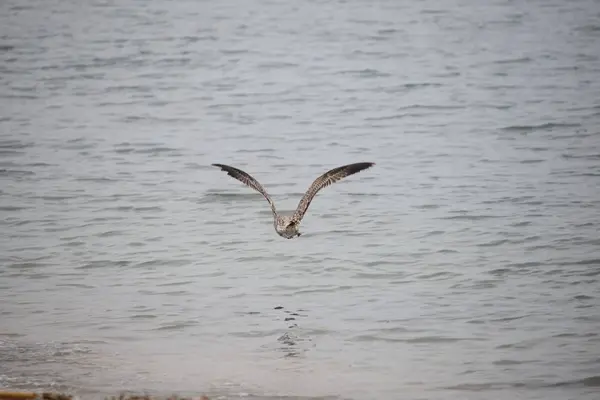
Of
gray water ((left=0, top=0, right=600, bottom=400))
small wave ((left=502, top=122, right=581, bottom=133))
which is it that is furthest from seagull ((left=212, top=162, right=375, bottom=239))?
small wave ((left=502, top=122, right=581, bottom=133))

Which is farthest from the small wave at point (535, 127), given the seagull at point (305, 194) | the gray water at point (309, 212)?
the seagull at point (305, 194)

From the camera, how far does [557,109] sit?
24781 mm

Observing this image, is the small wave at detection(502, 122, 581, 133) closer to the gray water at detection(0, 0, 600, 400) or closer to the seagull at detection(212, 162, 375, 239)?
the gray water at detection(0, 0, 600, 400)

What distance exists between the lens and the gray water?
458 inches

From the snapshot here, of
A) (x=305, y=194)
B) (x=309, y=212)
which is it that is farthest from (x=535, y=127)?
(x=305, y=194)

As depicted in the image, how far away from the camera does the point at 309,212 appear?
1811cm

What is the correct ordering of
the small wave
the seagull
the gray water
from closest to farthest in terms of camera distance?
the gray water
the seagull
the small wave

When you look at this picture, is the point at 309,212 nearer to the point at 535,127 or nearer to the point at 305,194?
the point at 305,194

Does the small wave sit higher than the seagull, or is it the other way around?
the seagull

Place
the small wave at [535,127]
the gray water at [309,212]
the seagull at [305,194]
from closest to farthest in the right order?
the gray water at [309,212], the seagull at [305,194], the small wave at [535,127]

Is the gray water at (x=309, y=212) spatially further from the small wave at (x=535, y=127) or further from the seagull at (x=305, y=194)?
the seagull at (x=305, y=194)

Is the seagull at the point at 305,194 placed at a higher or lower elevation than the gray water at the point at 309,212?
higher

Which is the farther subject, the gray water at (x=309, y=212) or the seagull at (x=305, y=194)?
the seagull at (x=305, y=194)

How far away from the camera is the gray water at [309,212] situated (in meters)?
11.6
